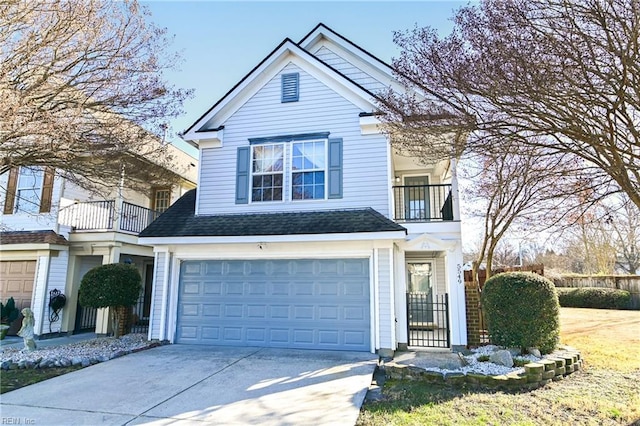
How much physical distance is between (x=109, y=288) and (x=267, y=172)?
542cm

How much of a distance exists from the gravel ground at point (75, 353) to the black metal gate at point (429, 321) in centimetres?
695

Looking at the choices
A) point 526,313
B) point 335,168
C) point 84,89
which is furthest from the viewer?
point 335,168

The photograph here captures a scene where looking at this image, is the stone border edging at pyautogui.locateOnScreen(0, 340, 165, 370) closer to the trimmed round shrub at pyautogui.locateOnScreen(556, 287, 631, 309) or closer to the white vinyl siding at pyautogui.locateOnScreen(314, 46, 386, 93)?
the white vinyl siding at pyautogui.locateOnScreen(314, 46, 386, 93)

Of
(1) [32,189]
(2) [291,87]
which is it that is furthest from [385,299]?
(1) [32,189]

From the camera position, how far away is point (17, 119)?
7.11 metres

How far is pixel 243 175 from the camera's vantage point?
11.4 meters

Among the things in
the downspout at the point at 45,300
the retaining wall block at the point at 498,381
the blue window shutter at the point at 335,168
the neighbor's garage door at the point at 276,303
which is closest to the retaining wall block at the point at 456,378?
the retaining wall block at the point at 498,381

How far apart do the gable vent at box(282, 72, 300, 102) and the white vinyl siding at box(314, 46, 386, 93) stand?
1.93 meters

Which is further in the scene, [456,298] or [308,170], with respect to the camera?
[308,170]

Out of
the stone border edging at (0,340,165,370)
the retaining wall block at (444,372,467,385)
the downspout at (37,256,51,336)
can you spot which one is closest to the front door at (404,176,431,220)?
the retaining wall block at (444,372,467,385)

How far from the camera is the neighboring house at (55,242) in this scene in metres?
13.0

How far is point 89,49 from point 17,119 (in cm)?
236

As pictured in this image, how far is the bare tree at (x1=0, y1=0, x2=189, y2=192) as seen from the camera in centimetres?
743

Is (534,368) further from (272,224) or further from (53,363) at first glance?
(53,363)
